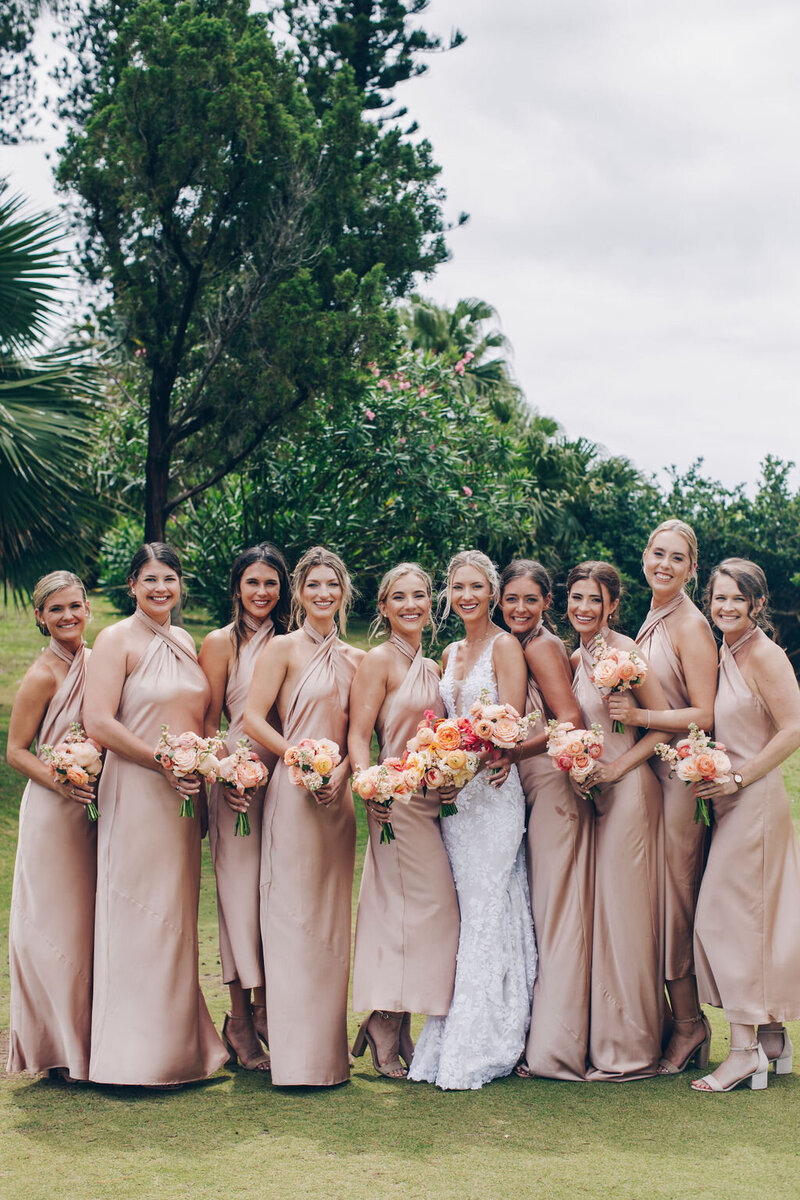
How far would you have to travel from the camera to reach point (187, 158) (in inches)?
509

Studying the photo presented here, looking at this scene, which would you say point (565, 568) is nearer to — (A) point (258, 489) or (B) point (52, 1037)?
(A) point (258, 489)

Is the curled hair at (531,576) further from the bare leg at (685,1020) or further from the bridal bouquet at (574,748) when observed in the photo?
the bare leg at (685,1020)

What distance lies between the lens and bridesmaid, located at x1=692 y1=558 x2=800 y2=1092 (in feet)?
18.4

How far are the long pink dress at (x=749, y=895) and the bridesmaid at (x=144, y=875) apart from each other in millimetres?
2487

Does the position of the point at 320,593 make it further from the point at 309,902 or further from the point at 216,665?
the point at 309,902

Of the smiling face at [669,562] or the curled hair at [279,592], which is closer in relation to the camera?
the smiling face at [669,562]

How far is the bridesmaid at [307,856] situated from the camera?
567cm

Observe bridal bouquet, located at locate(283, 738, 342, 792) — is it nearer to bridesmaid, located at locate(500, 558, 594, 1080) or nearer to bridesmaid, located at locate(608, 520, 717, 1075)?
bridesmaid, located at locate(500, 558, 594, 1080)

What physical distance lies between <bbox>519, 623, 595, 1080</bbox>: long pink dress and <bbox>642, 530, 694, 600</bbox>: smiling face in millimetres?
625

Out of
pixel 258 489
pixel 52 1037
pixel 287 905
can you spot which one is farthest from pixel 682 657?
pixel 258 489

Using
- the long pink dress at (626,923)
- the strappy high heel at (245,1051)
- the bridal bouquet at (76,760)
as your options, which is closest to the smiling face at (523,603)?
the long pink dress at (626,923)

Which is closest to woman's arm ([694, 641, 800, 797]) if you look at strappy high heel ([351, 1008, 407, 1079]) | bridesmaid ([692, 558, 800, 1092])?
bridesmaid ([692, 558, 800, 1092])

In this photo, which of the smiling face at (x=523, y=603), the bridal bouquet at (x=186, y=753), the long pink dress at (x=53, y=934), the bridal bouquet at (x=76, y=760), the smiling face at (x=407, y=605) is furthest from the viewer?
the smiling face at (x=523, y=603)

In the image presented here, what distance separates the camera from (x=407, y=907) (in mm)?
5859
